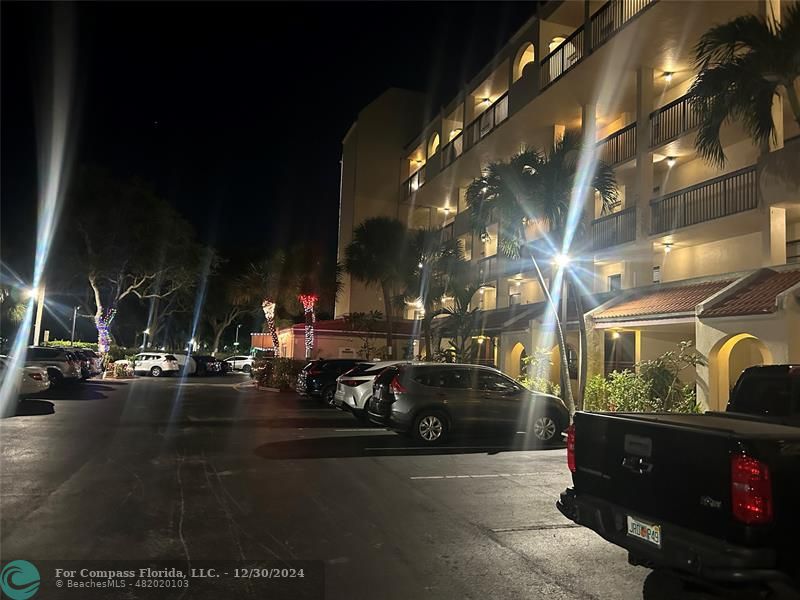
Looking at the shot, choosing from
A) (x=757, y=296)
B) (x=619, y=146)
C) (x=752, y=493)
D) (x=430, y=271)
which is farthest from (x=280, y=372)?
(x=752, y=493)

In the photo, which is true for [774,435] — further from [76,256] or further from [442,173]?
[76,256]

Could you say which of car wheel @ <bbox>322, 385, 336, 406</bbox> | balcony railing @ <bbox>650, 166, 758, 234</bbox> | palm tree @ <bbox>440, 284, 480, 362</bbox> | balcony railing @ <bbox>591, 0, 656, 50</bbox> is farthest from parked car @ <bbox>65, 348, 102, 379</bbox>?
balcony railing @ <bbox>591, 0, 656, 50</bbox>

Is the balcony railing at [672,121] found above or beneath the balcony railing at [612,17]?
beneath

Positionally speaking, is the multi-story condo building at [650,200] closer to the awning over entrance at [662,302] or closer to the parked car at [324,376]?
the awning over entrance at [662,302]

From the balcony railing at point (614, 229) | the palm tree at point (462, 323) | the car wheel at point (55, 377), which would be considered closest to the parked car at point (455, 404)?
the balcony railing at point (614, 229)

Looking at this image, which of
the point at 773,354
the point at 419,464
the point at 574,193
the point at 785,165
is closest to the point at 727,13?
the point at 785,165

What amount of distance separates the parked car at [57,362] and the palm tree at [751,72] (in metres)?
22.2

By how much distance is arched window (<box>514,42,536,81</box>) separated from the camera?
85.9 feet

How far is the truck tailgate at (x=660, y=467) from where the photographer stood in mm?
3980

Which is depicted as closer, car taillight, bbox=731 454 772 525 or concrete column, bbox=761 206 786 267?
car taillight, bbox=731 454 772 525

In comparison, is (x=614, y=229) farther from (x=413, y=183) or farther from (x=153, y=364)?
(x=153, y=364)

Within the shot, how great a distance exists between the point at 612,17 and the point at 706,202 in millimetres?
7173

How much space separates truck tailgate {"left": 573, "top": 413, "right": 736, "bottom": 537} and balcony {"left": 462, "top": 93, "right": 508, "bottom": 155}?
74.6 feet

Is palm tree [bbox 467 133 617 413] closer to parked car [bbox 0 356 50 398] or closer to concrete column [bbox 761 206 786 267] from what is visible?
concrete column [bbox 761 206 786 267]
